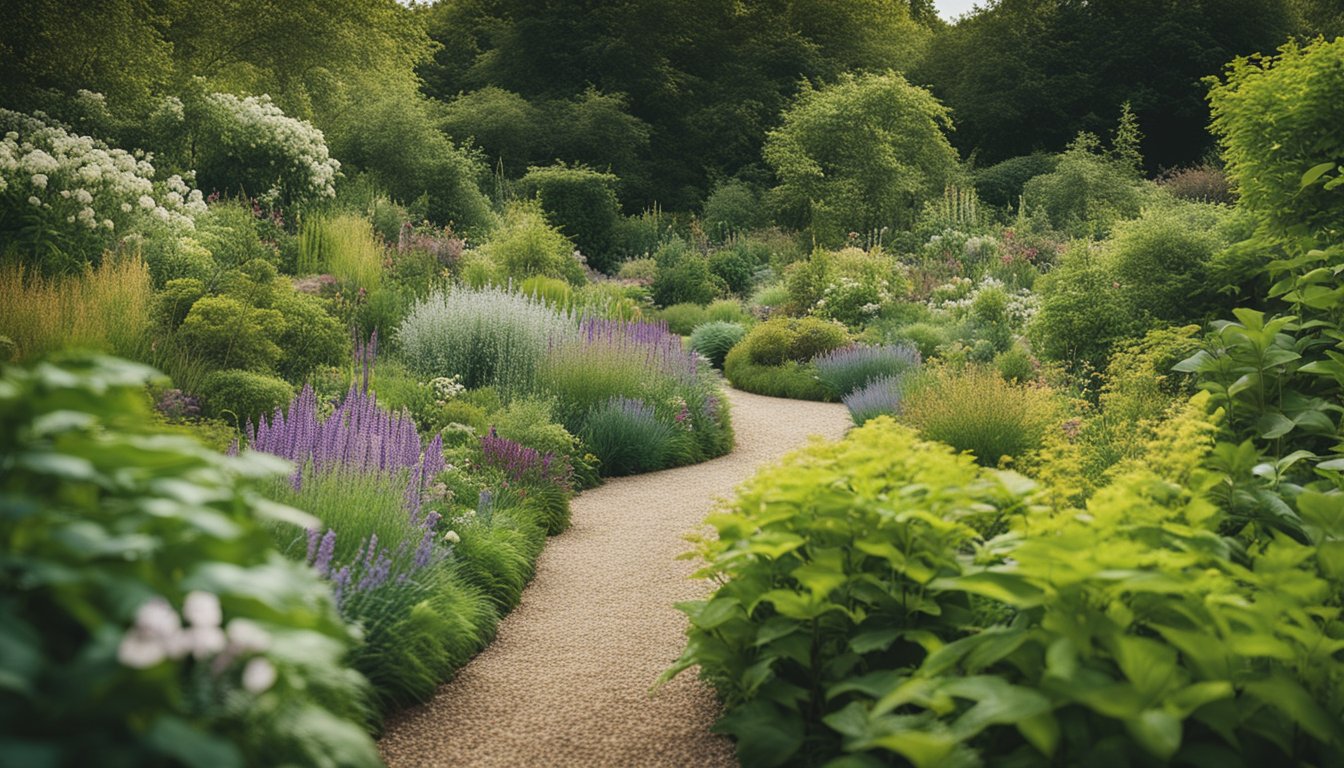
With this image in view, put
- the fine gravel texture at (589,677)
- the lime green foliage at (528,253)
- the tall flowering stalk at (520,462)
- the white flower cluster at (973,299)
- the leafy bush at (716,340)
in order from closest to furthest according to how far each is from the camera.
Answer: the fine gravel texture at (589,677) → the tall flowering stalk at (520,462) → the white flower cluster at (973,299) → the leafy bush at (716,340) → the lime green foliage at (528,253)

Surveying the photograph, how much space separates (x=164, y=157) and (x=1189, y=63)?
2955 cm

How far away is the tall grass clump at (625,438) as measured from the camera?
727 cm

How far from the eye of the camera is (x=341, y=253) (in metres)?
10.2

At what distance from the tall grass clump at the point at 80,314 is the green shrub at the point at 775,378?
6629mm

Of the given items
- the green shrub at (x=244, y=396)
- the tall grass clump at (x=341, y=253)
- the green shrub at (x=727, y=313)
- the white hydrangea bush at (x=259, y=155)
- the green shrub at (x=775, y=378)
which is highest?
the white hydrangea bush at (x=259, y=155)

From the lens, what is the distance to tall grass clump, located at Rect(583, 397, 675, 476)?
7270mm

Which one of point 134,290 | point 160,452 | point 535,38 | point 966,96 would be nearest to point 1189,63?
point 966,96

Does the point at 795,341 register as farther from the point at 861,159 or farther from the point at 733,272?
the point at 861,159

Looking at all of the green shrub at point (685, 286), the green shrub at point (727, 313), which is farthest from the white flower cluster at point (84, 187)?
the green shrub at point (685, 286)

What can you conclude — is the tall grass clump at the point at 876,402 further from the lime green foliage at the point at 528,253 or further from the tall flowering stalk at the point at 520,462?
the lime green foliage at the point at 528,253

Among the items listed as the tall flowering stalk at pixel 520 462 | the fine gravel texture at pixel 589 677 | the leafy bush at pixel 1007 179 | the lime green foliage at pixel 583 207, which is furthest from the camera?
the leafy bush at pixel 1007 179

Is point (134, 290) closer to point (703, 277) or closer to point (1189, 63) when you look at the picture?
point (703, 277)

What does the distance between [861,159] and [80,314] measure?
1895 cm

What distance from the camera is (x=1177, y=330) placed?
229 inches
